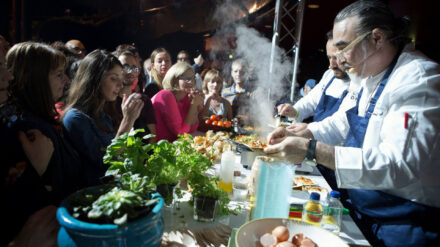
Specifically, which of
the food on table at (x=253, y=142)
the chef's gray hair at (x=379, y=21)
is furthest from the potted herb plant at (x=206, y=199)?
the chef's gray hair at (x=379, y=21)

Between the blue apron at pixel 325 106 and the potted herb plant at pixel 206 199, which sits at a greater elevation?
the blue apron at pixel 325 106

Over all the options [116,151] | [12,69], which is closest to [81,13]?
[12,69]

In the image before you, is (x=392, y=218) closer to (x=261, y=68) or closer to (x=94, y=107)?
(x=94, y=107)

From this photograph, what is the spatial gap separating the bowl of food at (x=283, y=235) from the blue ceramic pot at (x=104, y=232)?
1.07 feet

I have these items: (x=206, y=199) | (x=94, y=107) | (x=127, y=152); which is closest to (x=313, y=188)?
(x=206, y=199)

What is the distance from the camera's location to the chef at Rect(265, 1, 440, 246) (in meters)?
1.51

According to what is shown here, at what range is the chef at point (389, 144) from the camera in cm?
151

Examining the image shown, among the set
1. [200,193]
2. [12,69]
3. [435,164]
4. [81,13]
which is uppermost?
[81,13]

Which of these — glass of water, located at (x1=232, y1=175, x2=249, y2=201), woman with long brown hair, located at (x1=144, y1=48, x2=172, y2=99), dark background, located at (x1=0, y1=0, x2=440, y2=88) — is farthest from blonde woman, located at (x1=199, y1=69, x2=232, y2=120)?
dark background, located at (x1=0, y1=0, x2=440, y2=88)

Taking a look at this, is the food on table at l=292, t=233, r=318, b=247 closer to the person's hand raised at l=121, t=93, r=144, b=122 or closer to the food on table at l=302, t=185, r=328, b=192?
the food on table at l=302, t=185, r=328, b=192

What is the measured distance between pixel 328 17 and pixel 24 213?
10534mm

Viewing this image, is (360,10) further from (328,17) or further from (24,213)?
(328,17)

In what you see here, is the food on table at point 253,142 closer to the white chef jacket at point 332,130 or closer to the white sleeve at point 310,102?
the white chef jacket at point 332,130

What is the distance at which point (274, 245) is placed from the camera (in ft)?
3.34
